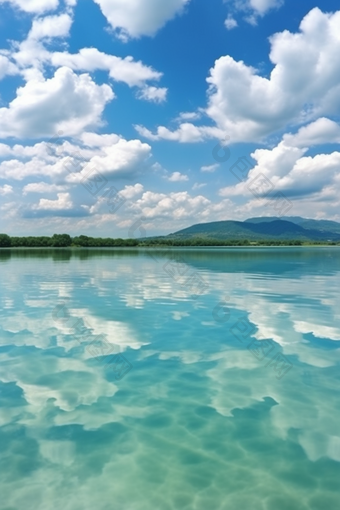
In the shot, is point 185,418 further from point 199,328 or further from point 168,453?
point 199,328

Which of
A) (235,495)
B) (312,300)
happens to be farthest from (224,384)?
(312,300)

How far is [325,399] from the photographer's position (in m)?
10.1

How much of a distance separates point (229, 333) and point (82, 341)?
6.33 m

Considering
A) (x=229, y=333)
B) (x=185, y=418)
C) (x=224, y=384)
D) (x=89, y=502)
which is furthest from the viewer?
(x=229, y=333)

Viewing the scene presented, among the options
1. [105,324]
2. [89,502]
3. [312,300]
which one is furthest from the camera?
[312,300]

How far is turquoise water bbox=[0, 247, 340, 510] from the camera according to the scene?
6473mm

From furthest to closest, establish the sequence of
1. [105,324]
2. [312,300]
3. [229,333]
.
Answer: [312,300]
[105,324]
[229,333]

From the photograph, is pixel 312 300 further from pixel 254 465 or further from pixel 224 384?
pixel 254 465

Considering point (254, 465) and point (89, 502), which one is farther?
point (254, 465)

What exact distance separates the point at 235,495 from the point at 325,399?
479 cm

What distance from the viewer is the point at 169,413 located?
926 cm

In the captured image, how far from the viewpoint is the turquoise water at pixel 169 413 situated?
6473 millimetres

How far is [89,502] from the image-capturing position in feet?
20.2

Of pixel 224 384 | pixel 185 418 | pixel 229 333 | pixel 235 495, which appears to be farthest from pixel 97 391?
pixel 229 333
